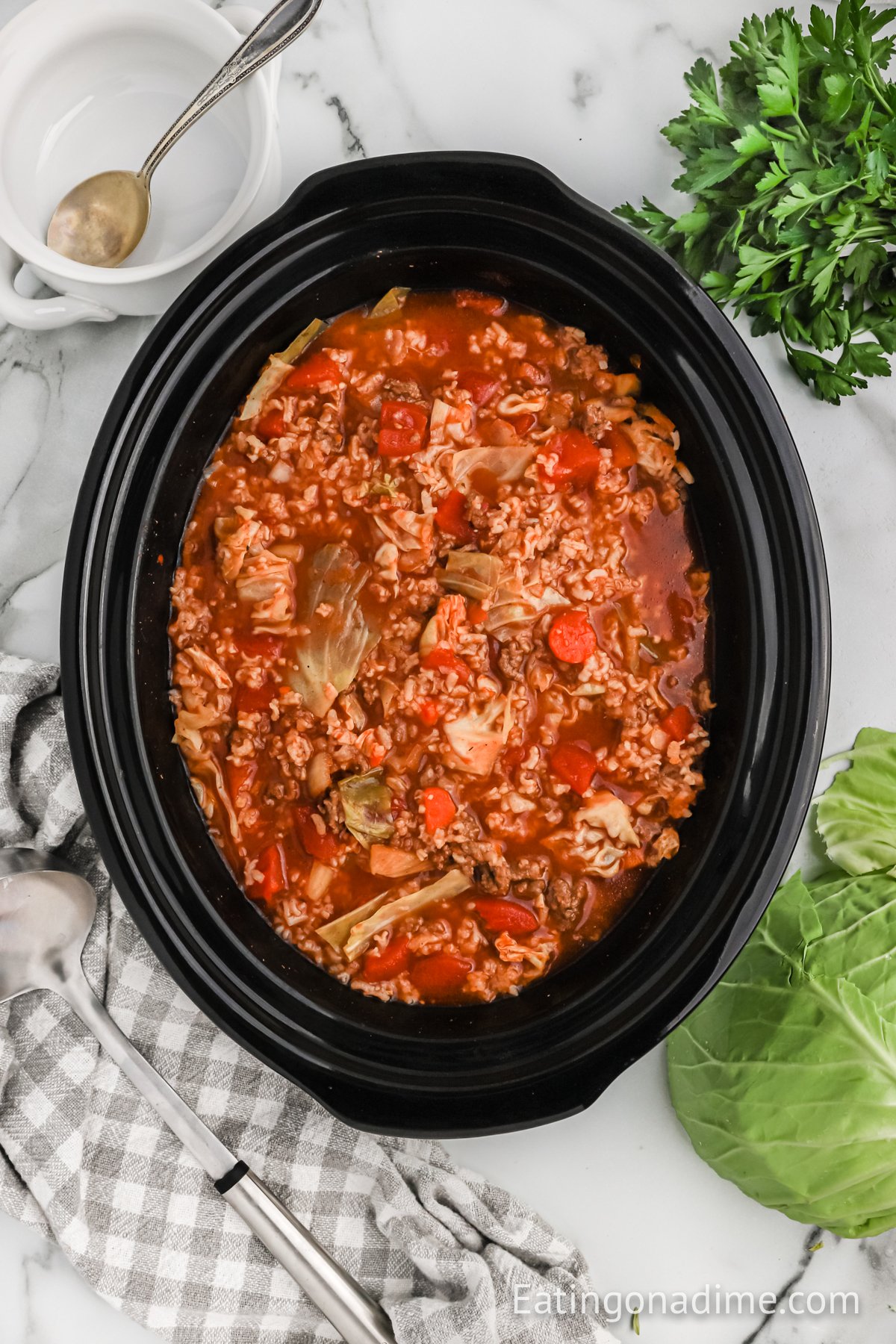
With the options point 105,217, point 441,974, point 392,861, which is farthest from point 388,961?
point 105,217

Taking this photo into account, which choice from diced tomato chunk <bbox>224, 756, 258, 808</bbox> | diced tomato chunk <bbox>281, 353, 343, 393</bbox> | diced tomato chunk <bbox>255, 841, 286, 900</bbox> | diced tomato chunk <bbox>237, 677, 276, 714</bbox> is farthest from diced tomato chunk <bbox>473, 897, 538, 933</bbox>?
diced tomato chunk <bbox>281, 353, 343, 393</bbox>

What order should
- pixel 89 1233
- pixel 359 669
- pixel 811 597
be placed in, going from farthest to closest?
pixel 89 1233, pixel 359 669, pixel 811 597

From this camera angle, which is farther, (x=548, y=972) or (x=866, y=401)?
(x=866, y=401)

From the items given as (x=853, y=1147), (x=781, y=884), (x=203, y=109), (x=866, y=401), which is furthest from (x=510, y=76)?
(x=853, y=1147)

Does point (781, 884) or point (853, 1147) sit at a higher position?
point (781, 884)

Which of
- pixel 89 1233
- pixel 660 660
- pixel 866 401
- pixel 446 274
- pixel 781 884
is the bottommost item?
pixel 89 1233

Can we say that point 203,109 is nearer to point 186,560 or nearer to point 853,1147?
point 186,560

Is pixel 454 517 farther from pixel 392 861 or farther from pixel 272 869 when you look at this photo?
pixel 272 869
